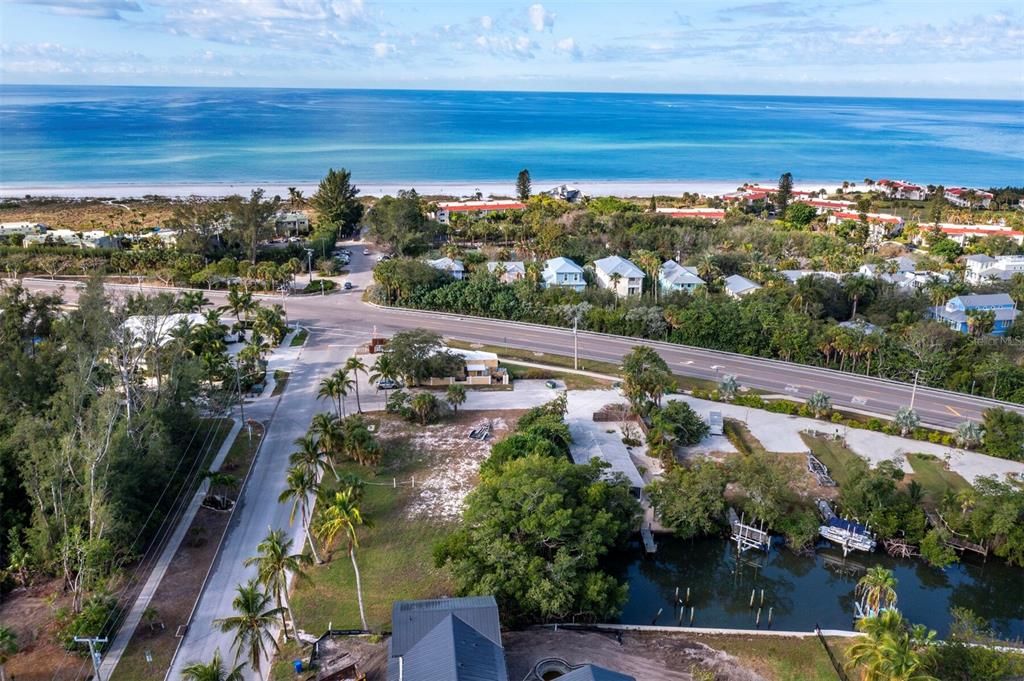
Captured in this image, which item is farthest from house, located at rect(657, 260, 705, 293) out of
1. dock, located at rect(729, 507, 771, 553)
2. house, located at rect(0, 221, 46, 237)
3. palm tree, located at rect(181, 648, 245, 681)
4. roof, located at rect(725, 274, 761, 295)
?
house, located at rect(0, 221, 46, 237)

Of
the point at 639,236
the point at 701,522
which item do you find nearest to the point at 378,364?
the point at 701,522

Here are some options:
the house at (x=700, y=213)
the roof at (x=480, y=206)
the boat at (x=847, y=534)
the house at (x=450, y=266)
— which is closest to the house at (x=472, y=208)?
the roof at (x=480, y=206)

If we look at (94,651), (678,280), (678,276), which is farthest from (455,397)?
(678,276)

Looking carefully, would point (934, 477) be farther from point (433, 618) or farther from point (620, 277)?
point (620, 277)

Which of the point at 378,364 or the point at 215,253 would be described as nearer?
the point at 378,364

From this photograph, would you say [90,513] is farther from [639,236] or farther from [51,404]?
[639,236]

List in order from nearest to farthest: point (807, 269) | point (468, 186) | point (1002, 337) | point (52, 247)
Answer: point (1002, 337) < point (807, 269) < point (52, 247) < point (468, 186)
